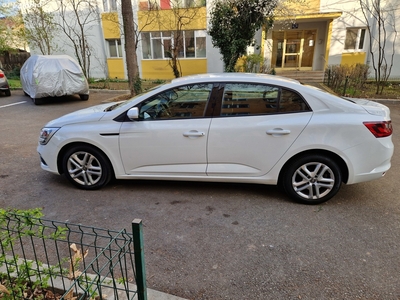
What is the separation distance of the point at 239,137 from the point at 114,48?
1926cm

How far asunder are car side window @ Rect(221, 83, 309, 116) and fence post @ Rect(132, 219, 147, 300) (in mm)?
2326

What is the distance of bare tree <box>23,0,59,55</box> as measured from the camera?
17906mm

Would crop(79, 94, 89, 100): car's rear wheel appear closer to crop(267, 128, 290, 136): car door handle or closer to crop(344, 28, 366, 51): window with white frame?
crop(267, 128, 290, 136): car door handle

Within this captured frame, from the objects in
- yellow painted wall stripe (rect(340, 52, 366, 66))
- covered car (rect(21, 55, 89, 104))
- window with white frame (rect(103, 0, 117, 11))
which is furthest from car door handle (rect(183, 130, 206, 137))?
window with white frame (rect(103, 0, 117, 11))

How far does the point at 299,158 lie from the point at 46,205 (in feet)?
10.9

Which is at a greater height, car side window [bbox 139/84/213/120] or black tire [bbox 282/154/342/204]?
car side window [bbox 139/84/213/120]

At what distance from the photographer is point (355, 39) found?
1708 centimetres

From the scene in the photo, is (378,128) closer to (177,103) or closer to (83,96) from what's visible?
(177,103)

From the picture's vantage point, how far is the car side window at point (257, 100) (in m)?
3.62

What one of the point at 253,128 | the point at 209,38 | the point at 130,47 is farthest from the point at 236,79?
the point at 209,38

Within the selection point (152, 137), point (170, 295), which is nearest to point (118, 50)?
point (152, 137)

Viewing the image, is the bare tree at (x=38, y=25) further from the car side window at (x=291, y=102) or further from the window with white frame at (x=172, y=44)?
the car side window at (x=291, y=102)

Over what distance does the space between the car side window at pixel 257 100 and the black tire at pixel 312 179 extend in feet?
2.24

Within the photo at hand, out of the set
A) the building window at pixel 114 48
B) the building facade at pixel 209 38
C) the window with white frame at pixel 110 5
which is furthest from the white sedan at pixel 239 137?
the window with white frame at pixel 110 5
